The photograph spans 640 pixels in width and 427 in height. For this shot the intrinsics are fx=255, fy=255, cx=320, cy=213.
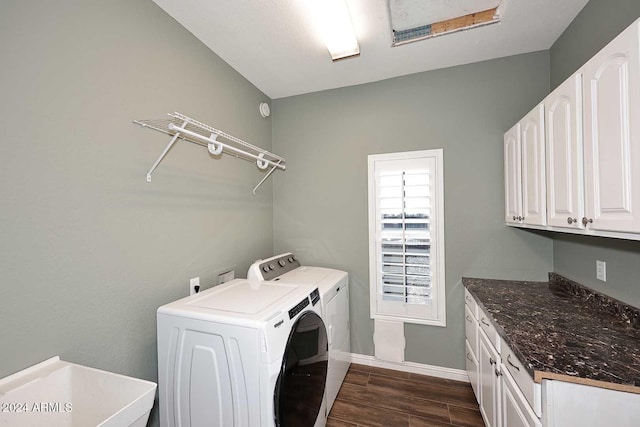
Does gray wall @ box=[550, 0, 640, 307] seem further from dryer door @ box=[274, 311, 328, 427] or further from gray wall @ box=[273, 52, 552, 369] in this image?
dryer door @ box=[274, 311, 328, 427]

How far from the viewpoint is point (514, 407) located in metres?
1.19

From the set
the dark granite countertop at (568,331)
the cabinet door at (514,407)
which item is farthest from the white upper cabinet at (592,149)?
A: the cabinet door at (514,407)

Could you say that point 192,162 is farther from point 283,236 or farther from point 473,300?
point 473,300

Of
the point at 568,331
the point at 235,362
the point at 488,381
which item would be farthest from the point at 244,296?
the point at 568,331

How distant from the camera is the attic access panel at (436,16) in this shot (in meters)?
1.57

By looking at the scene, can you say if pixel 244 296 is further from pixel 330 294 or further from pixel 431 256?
pixel 431 256

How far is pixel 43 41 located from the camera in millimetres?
1023

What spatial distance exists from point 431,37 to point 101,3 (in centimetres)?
196

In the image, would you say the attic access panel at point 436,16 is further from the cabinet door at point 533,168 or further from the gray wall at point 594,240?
the cabinet door at point 533,168

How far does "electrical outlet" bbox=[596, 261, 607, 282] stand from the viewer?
57.7 inches

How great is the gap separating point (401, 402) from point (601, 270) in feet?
5.25

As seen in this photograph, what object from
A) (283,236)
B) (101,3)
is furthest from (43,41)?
(283,236)

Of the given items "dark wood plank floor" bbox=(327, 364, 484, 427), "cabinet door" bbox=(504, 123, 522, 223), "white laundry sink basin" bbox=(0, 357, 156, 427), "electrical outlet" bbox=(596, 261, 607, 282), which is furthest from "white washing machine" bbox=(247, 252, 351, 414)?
"electrical outlet" bbox=(596, 261, 607, 282)

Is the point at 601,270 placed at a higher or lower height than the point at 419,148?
lower
